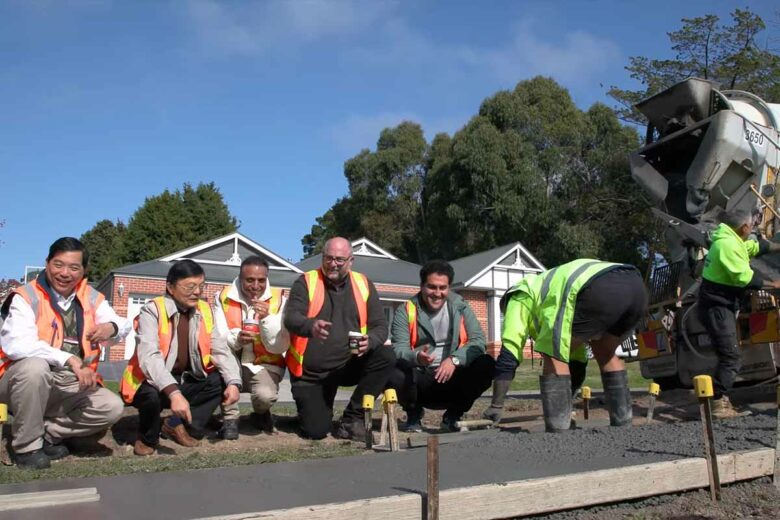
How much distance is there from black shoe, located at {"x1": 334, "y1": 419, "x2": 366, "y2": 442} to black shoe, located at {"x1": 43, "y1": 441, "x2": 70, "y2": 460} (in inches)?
78.1

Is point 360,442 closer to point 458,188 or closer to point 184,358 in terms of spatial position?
point 184,358

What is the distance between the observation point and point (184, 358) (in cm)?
560

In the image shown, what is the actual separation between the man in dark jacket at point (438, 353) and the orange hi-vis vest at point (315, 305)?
1.38 feet

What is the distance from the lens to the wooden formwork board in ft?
9.96

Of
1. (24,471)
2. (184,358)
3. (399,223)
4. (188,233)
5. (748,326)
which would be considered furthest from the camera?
(188,233)

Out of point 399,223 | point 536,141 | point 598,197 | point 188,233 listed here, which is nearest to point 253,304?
point 598,197

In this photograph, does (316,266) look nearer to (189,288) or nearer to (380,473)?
(189,288)

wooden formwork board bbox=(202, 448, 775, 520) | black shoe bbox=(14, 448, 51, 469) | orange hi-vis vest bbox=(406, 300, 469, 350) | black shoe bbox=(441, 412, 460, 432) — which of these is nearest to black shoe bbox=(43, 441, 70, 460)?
black shoe bbox=(14, 448, 51, 469)

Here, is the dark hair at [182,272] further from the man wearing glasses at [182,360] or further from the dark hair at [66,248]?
the dark hair at [66,248]

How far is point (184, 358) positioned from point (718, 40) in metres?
26.9

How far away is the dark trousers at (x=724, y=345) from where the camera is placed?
20.6ft

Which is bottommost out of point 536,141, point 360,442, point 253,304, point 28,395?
point 360,442

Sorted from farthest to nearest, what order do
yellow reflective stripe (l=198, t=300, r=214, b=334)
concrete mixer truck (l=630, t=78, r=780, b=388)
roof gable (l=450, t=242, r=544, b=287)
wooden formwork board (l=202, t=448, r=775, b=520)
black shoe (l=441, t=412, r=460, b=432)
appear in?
1. roof gable (l=450, t=242, r=544, b=287)
2. concrete mixer truck (l=630, t=78, r=780, b=388)
3. black shoe (l=441, t=412, r=460, b=432)
4. yellow reflective stripe (l=198, t=300, r=214, b=334)
5. wooden formwork board (l=202, t=448, r=775, b=520)

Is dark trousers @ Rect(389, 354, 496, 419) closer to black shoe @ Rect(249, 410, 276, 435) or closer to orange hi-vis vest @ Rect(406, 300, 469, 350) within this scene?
orange hi-vis vest @ Rect(406, 300, 469, 350)
